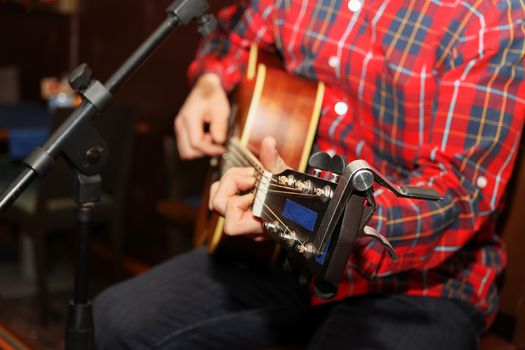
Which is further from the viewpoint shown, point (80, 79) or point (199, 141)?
point (199, 141)

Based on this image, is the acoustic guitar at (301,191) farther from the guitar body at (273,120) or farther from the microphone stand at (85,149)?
the microphone stand at (85,149)

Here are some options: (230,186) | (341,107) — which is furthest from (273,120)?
(230,186)

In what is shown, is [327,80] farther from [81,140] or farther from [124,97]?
[124,97]

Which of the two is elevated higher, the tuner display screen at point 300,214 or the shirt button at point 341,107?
the shirt button at point 341,107

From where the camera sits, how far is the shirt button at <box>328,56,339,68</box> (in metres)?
1.40

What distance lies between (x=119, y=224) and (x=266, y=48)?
161 cm

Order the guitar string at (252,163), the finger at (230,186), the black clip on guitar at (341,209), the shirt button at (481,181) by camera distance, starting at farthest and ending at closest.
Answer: the shirt button at (481,181) < the finger at (230,186) < the guitar string at (252,163) < the black clip on guitar at (341,209)

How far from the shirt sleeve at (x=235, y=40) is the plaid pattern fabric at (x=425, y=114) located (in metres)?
0.09

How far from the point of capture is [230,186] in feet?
3.56

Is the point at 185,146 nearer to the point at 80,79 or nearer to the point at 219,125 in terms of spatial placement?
the point at 219,125

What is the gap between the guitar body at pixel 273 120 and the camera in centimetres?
133

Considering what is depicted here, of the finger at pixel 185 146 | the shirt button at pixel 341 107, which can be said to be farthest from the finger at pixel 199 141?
the shirt button at pixel 341 107

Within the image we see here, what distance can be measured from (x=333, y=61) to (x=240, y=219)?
494mm

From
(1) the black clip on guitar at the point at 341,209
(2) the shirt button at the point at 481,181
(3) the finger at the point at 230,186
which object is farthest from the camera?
(2) the shirt button at the point at 481,181
